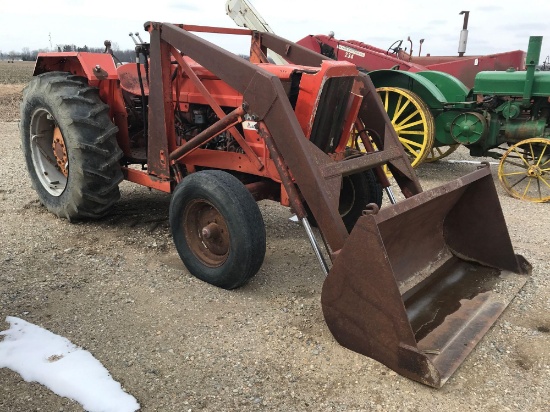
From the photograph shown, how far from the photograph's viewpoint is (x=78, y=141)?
4.02 meters

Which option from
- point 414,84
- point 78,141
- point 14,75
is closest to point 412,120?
point 414,84

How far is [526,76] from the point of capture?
241 inches

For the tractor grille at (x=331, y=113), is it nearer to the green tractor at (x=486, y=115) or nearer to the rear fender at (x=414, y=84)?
the green tractor at (x=486, y=115)

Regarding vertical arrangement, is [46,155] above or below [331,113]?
below

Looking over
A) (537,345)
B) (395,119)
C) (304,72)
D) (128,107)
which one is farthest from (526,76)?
(128,107)

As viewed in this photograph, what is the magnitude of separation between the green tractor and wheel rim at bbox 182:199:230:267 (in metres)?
4.01

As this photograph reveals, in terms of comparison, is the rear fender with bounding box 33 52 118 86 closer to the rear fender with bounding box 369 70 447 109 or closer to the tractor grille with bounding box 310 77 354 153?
the tractor grille with bounding box 310 77 354 153

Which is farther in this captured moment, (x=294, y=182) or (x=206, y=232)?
(x=206, y=232)

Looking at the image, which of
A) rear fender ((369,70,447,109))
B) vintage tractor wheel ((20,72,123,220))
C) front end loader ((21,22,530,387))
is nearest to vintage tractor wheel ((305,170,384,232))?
front end loader ((21,22,530,387))

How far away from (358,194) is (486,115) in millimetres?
3229

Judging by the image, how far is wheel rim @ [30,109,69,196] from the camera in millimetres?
4675

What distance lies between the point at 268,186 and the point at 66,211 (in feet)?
6.41

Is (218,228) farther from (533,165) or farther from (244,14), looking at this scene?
(244,14)

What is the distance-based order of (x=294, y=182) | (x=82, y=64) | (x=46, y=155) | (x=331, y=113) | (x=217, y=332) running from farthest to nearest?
(x=46, y=155) → (x=82, y=64) → (x=331, y=113) → (x=294, y=182) → (x=217, y=332)
